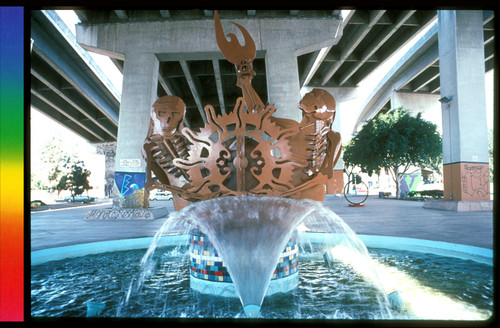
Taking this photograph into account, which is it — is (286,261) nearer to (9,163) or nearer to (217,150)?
(217,150)

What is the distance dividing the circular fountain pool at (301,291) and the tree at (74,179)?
115ft

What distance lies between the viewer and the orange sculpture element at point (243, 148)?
364 centimetres

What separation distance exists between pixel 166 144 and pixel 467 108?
1479cm

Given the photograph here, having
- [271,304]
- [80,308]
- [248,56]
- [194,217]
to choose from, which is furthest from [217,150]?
[80,308]

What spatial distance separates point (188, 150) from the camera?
3930 millimetres

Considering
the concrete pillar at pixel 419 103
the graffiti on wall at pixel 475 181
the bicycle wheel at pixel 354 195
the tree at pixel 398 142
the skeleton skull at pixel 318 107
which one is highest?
the concrete pillar at pixel 419 103

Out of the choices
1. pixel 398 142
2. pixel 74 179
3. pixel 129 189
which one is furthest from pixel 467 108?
pixel 74 179

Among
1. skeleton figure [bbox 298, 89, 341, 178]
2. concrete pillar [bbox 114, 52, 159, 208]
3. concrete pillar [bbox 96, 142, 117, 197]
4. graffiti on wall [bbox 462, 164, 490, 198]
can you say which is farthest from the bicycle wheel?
concrete pillar [bbox 96, 142, 117, 197]

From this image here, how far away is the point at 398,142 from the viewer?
936 inches

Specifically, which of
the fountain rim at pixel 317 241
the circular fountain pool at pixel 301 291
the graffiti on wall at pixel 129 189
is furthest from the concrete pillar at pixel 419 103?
the circular fountain pool at pixel 301 291

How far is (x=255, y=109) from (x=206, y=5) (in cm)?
145

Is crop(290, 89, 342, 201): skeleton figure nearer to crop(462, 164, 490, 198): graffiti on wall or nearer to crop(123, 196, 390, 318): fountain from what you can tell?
crop(123, 196, 390, 318): fountain

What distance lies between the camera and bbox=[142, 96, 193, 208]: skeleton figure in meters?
3.83

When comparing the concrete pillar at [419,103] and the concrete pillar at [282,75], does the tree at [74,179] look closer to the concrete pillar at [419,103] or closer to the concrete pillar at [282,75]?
the concrete pillar at [282,75]
